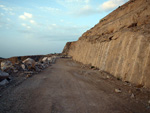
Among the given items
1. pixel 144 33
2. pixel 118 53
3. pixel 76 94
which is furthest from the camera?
pixel 118 53

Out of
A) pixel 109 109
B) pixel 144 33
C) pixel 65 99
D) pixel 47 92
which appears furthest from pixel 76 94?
pixel 144 33

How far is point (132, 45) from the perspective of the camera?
758cm

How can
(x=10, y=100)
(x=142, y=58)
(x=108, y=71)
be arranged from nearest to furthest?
(x=10, y=100) < (x=142, y=58) < (x=108, y=71)

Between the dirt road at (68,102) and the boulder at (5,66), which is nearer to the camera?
the dirt road at (68,102)

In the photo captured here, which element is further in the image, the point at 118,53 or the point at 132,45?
the point at 118,53

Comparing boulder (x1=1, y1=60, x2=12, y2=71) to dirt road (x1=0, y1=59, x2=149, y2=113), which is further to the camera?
boulder (x1=1, y1=60, x2=12, y2=71)

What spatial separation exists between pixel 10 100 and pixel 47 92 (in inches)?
60.5

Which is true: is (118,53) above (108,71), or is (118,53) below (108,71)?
above

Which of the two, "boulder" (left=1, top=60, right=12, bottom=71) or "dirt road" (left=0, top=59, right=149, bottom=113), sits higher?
"boulder" (left=1, top=60, right=12, bottom=71)

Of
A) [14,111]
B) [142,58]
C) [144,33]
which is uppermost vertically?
[144,33]

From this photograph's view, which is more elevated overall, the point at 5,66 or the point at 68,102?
the point at 5,66

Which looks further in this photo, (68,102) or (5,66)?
(5,66)

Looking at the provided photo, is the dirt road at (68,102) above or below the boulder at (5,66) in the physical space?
below

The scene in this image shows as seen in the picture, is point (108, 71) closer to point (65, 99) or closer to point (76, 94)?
point (76, 94)
